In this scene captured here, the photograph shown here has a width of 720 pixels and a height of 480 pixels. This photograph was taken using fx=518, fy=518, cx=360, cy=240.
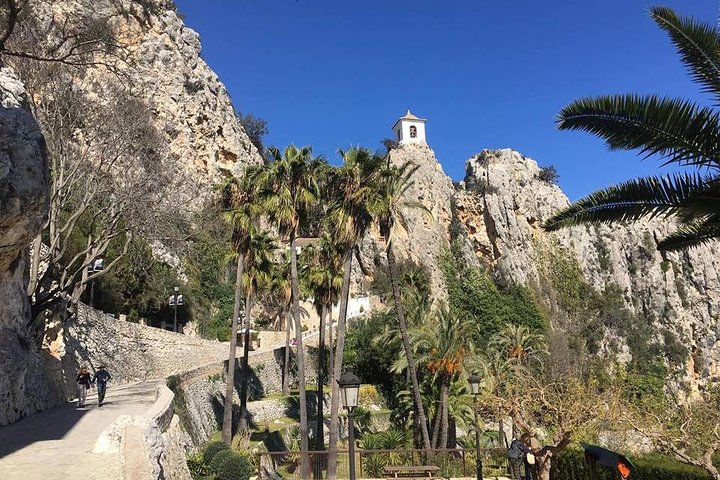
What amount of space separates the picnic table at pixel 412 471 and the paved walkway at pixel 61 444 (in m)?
7.30

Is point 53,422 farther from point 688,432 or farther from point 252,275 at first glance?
point 688,432

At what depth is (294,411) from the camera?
102ft

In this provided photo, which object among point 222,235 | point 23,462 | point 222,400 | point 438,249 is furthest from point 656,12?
point 438,249

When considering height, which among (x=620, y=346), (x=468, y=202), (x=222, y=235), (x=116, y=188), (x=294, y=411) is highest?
(x=468, y=202)

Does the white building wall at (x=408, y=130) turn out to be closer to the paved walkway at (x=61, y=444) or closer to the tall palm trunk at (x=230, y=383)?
the tall palm trunk at (x=230, y=383)

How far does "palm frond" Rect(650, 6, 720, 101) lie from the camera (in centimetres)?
672

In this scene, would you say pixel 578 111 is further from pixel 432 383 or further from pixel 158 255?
pixel 158 255

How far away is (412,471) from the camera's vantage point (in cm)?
1515

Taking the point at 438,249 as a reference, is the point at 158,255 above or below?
below

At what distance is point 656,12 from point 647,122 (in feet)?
5.14

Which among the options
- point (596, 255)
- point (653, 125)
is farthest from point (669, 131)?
point (596, 255)

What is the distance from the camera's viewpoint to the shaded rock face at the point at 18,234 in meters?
11.2

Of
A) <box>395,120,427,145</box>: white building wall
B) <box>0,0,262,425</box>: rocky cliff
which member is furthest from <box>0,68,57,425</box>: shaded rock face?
<box>395,120,427,145</box>: white building wall

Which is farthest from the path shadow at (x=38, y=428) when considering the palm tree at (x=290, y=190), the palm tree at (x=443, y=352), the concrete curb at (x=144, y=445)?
the palm tree at (x=443, y=352)
